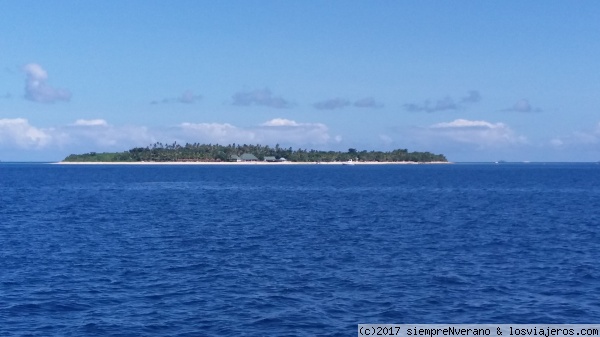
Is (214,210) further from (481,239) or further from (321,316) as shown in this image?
(321,316)

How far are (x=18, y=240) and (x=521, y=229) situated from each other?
43050 millimetres

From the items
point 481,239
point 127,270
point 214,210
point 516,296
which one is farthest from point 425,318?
point 214,210

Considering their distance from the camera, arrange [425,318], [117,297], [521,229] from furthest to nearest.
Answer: [521,229] < [117,297] < [425,318]

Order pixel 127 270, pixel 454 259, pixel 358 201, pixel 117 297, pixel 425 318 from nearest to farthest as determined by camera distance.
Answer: pixel 425 318, pixel 117 297, pixel 127 270, pixel 454 259, pixel 358 201

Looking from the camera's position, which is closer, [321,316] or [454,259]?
[321,316]

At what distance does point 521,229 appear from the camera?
182ft

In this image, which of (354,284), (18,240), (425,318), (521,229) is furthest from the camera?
(521,229)

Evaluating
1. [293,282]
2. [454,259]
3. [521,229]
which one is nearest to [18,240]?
[293,282]

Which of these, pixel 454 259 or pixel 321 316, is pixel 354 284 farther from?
pixel 454 259

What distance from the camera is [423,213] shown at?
233 feet

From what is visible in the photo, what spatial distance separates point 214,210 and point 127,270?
40104mm

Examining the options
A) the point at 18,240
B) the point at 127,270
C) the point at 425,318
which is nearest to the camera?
the point at 425,318

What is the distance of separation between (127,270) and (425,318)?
60.0 feet

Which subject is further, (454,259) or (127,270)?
(454,259)
